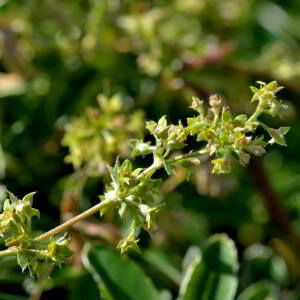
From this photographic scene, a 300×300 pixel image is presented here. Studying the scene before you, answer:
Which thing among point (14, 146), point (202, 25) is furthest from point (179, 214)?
point (202, 25)

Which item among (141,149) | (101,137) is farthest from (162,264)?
(141,149)

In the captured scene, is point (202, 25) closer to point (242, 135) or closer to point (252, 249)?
point (252, 249)

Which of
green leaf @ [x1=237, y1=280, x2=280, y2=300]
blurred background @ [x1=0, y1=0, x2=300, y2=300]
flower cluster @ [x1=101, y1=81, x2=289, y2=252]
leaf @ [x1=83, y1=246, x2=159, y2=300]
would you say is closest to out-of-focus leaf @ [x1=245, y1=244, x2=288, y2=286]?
blurred background @ [x1=0, y1=0, x2=300, y2=300]

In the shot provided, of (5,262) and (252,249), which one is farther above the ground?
(5,262)

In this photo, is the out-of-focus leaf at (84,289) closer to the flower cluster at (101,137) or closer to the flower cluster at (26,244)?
the flower cluster at (101,137)

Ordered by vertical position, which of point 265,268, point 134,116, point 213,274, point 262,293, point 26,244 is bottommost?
point 265,268

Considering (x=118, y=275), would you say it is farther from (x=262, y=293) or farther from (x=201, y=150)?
(x=201, y=150)
